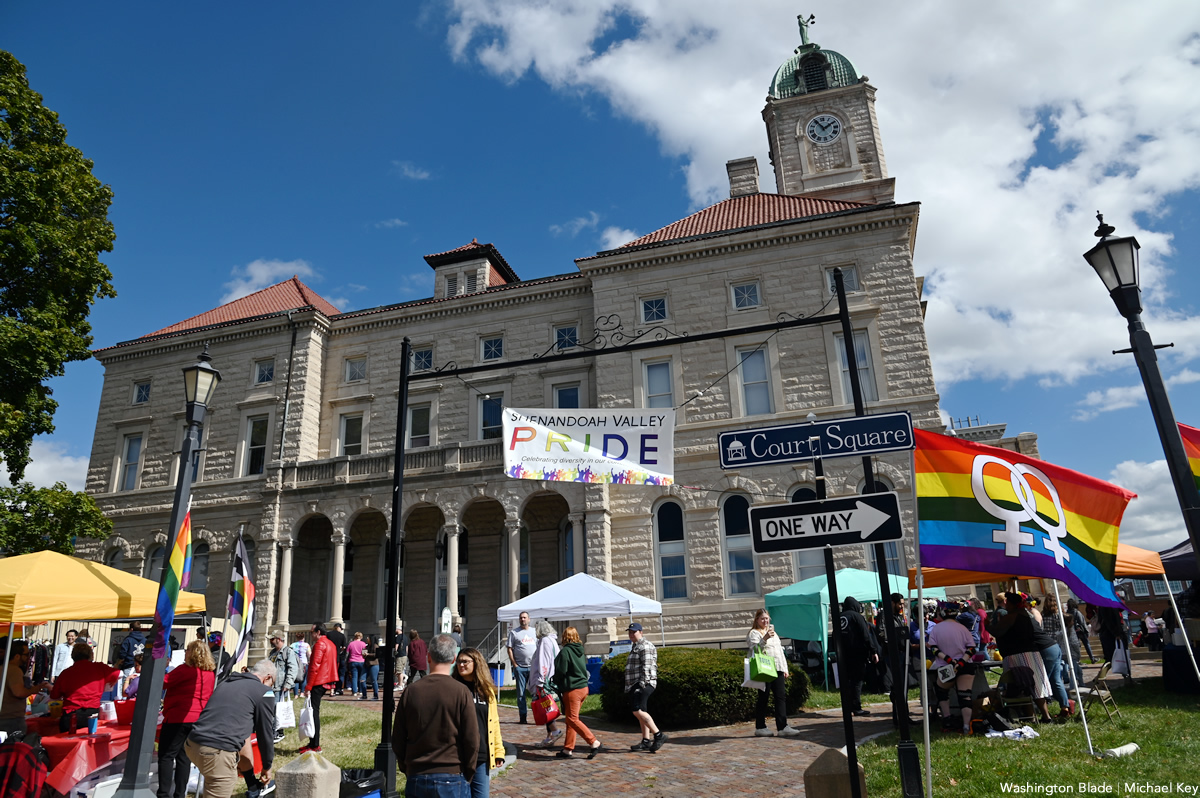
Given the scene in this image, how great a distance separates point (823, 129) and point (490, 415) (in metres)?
21.1

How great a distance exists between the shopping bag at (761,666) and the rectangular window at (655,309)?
592 inches

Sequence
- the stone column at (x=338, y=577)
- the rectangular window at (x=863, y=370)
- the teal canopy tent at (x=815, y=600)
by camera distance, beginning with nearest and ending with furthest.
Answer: the teal canopy tent at (x=815, y=600), the rectangular window at (x=863, y=370), the stone column at (x=338, y=577)

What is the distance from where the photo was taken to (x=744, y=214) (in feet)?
85.7

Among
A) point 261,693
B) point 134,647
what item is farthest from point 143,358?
point 261,693

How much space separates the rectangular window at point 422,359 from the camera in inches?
1109

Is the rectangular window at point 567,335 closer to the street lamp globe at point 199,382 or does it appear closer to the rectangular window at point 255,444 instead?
the rectangular window at point 255,444

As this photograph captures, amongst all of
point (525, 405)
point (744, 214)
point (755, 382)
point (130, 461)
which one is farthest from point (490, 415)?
point (130, 461)

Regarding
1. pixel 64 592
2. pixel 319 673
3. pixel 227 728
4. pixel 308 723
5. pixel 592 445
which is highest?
pixel 592 445

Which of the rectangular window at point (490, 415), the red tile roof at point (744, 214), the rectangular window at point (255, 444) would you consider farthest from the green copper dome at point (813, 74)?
the rectangular window at point (255, 444)

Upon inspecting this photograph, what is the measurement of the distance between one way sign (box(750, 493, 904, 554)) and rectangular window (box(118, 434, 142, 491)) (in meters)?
31.3

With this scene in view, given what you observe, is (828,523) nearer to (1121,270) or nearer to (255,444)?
(1121,270)

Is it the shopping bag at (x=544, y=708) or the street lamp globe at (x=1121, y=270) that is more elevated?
the street lamp globe at (x=1121, y=270)

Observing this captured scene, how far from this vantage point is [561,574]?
86.1 ft

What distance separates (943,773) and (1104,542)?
299 cm
